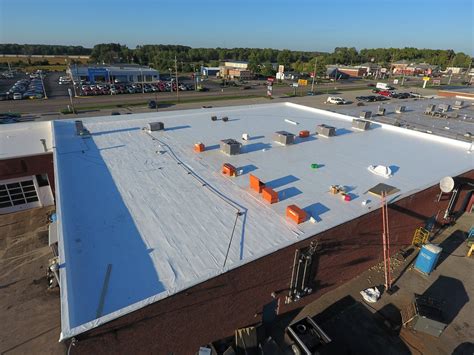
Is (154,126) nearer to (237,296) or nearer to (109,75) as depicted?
(237,296)

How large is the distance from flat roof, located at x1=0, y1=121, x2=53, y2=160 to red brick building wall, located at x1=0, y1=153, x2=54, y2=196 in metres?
0.38

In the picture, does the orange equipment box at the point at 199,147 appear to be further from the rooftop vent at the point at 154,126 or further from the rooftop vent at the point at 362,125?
the rooftop vent at the point at 362,125

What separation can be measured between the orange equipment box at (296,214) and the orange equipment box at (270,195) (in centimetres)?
156

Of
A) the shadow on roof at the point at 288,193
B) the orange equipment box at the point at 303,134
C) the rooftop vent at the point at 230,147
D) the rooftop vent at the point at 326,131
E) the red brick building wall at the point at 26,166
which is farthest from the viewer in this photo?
the rooftop vent at the point at 326,131

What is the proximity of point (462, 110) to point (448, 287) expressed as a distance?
47.6 meters

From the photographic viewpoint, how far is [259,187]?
1802cm

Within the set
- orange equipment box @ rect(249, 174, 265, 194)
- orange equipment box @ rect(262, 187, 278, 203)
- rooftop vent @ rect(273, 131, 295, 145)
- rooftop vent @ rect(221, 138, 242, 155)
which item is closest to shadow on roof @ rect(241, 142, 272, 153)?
rooftop vent @ rect(221, 138, 242, 155)

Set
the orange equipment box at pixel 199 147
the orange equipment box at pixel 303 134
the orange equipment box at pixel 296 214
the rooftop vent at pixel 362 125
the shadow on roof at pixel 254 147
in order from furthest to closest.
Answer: the rooftop vent at pixel 362 125, the orange equipment box at pixel 303 134, the shadow on roof at pixel 254 147, the orange equipment box at pixel 199 147, the orange equipment box at pixel 296 214

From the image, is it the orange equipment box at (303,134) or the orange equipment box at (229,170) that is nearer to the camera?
the orange equipment box at (229,170)

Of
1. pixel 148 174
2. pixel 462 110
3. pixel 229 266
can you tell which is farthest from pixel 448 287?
pixel 462 110

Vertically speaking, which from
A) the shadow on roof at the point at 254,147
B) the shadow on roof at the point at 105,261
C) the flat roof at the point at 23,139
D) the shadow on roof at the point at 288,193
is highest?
the shadow on roof at the point at 254,147

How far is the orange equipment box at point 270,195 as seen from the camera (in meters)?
17.0

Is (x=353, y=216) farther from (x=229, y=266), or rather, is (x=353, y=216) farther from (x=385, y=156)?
(x=385, y=156)

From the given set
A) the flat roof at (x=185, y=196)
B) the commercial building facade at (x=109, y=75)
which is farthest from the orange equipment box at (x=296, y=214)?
the commercial building facade at (x=109, y=75)
